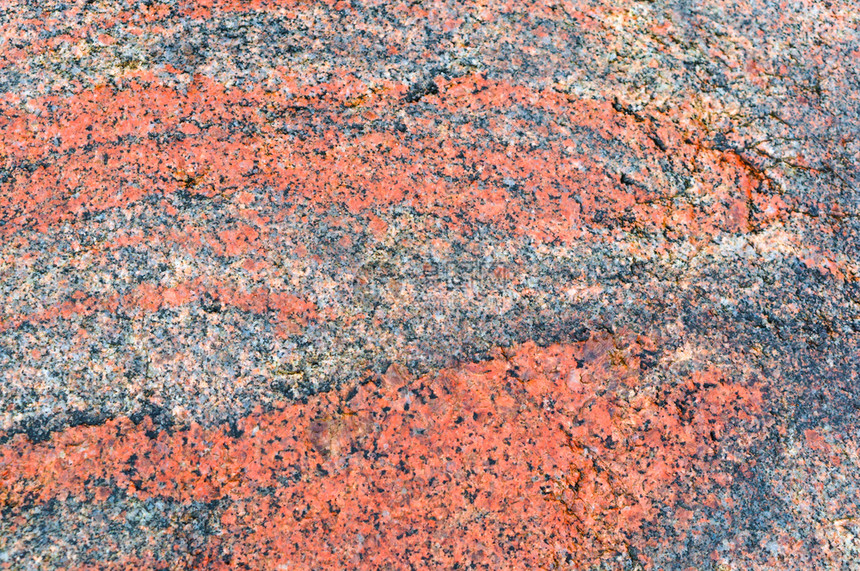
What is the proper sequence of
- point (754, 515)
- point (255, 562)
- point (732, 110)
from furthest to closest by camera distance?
point (732, 110)
point (754, 515)
point (255, 562)

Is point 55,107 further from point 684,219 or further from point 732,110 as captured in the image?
point 732,110

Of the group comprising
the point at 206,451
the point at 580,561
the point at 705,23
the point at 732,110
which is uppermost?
the point at 705,23

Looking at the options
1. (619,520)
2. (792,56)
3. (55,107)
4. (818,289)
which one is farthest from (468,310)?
(792,56)

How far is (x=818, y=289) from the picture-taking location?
135 centimetres

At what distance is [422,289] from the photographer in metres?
1.24

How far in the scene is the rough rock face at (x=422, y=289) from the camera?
1083 millimetres

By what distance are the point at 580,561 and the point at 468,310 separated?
1.55ft

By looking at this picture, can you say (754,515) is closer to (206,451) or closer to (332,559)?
(332,559)

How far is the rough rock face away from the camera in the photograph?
1.08m

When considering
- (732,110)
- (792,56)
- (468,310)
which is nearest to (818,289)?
(732,110)

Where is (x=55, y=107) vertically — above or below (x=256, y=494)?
above

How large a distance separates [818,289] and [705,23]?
0.70 metres

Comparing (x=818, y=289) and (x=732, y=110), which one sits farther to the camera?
(x=732, y=110)

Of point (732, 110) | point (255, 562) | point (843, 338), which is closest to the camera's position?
point (255, 562)
